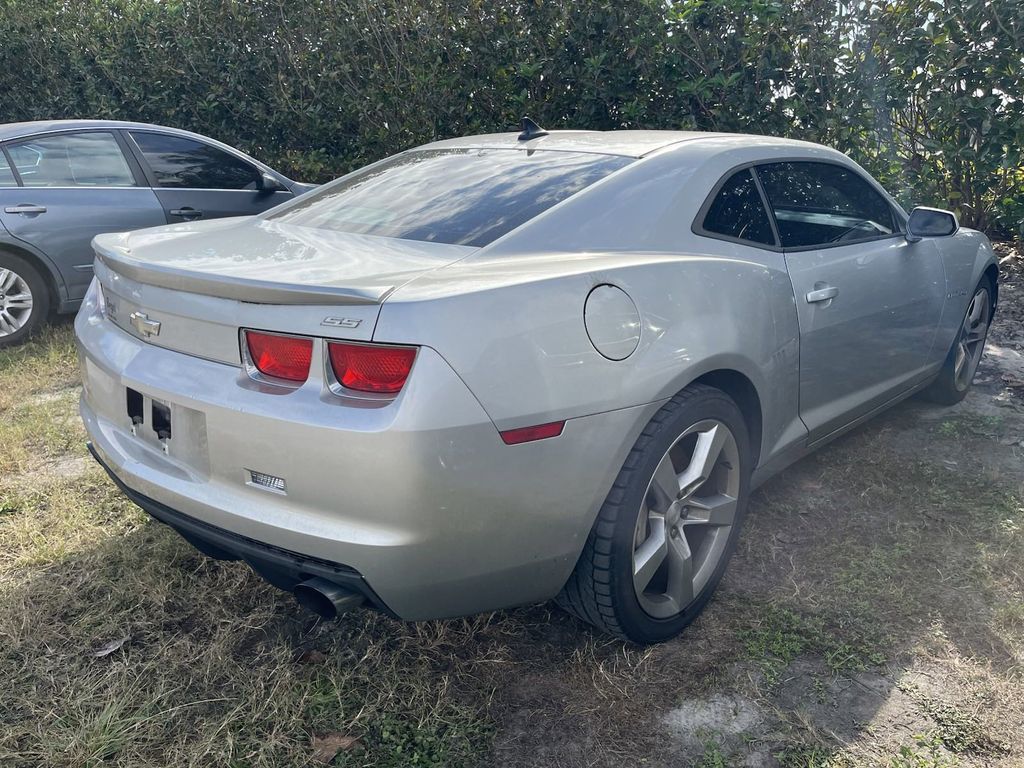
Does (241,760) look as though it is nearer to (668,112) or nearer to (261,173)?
(261,173)

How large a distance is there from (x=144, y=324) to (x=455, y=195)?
1.02m

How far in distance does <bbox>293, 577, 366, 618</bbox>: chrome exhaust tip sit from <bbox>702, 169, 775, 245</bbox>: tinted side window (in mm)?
1563

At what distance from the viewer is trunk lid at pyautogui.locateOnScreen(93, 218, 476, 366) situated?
77.8 inches

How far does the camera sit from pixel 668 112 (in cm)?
716

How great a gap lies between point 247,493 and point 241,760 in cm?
64

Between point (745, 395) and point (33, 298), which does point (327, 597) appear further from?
point (33, 298)

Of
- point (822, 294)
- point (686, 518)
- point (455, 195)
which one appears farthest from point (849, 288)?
point (455, 195)

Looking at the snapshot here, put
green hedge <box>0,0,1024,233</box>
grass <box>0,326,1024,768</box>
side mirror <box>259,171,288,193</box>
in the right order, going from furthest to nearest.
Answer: green hedge <box>0,0,1024,233</box> < side mirror <box>259,171,288,193</box> < grass <box>0,326,1024,768</box>

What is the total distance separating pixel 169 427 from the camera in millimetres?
2270

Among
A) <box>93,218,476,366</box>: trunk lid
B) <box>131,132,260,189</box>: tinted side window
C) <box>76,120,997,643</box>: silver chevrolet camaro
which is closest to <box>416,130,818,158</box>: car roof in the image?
<box>76,120,997,643</box>: silver chevrolet camaro

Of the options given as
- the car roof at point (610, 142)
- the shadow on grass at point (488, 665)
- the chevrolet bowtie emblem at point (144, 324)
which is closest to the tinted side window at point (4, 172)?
the shadow on grass at point (488, 665)

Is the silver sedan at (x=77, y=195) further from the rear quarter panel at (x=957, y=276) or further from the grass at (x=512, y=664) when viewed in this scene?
the rear quarter panel at (x=957, y=276)

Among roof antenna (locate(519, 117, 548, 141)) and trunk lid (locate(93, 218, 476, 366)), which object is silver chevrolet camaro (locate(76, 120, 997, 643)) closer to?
trunk lid (locate(93, 218, 476, 366))

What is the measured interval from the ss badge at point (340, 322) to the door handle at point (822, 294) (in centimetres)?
172
